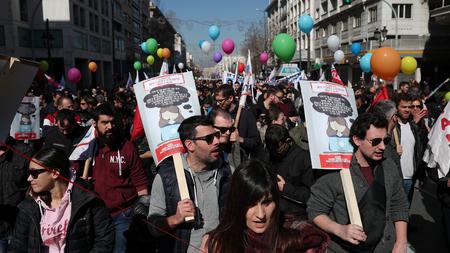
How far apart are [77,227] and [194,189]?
86 centimetres

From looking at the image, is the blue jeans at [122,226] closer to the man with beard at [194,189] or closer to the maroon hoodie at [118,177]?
the maroon hoodie at [118,177]

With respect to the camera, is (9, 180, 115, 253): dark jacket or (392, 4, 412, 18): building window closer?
(9, 180, 115, 253): dark jacket

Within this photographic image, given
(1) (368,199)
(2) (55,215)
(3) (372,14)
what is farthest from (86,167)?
(3) (372,14)

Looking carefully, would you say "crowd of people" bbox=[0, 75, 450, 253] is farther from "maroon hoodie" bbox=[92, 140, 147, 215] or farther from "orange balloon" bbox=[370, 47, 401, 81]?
"orange balloon" bbox=[370, 47, 401, 81]

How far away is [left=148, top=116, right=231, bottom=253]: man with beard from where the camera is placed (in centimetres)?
282

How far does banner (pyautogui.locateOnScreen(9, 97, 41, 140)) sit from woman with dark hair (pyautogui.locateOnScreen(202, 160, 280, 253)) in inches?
163

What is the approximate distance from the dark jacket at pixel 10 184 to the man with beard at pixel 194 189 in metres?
1.69

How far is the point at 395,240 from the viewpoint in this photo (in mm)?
3092

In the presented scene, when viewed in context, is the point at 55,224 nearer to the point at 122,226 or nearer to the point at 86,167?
the point at 122,226

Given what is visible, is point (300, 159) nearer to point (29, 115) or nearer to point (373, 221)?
point (373, 221)

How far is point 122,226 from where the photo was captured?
13.0 feet

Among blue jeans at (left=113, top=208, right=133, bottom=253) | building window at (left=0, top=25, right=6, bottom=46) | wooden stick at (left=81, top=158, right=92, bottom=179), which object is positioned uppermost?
building window at (left=0, top=25, right=6, bottom=46)

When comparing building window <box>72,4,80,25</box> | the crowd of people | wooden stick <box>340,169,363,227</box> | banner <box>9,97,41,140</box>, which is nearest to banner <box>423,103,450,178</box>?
the crowd of people

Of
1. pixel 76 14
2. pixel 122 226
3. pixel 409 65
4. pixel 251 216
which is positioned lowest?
pixel 122 226
